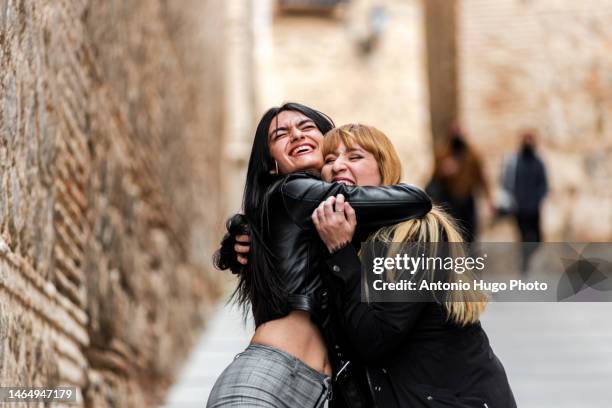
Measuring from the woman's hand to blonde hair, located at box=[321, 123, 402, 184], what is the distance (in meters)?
0.19

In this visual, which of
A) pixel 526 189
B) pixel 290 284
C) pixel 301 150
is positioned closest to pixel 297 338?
pixel 290 284

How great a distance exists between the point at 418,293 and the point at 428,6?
14.1 metres

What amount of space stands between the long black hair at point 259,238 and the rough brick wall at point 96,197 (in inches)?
25.0

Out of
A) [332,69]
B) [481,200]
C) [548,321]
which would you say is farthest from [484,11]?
[332,69]

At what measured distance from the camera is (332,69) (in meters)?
18.4

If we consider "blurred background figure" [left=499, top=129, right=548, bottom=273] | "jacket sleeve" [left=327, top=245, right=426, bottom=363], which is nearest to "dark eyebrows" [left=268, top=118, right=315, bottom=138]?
"jacket sleeve" [left=327, top=245, right=426, bottom=363]

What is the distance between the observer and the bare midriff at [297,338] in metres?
2.37

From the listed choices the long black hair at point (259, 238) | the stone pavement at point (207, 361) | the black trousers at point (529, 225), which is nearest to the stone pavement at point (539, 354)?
the stone pavement at point (207, 361)

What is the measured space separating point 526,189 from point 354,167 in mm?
6386

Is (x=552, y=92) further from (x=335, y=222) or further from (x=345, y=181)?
(x=335, y=222)

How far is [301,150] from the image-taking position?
8.48 ft

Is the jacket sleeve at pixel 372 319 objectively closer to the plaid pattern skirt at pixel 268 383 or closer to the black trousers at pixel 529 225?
the plaid pattern skirt at pixel 268 383

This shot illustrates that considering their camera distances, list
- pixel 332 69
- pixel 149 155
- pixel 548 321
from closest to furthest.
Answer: pixel 149 155
pixel 548 321
pixel 332 69

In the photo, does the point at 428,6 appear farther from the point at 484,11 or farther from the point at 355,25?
the point at 484,11
